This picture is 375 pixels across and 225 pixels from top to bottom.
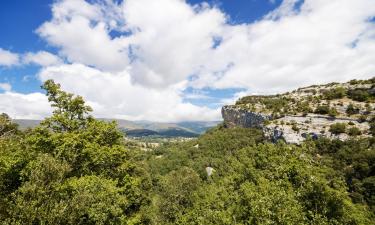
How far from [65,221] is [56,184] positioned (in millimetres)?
2755

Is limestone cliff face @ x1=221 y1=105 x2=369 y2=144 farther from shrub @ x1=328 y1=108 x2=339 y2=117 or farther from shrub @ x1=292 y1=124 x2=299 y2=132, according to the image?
shrub @ x1=328 y1=108 x2=339 y2=117

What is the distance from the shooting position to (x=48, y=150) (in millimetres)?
32781

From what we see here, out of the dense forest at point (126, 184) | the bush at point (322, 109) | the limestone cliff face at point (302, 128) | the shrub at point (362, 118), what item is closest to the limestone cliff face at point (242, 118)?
the limestone cliff face at point (302, 128)

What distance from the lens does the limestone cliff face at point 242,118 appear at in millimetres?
115250

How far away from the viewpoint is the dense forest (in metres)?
20.5

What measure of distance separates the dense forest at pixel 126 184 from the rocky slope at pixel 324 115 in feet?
29.5

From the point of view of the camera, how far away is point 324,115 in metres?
89.2

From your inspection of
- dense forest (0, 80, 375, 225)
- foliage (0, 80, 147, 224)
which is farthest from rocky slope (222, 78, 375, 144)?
foliage (0, 80, 147, 224)

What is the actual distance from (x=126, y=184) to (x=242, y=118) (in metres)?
104

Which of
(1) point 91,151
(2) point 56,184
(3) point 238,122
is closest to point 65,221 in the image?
(2) point 56,184

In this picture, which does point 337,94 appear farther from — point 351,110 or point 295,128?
point 295,128

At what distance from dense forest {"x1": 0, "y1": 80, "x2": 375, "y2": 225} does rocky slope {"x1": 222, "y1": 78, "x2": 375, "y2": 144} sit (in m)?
8.98

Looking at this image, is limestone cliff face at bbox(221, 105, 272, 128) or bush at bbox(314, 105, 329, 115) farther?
limestone cliff face at bbox(221, 105, 272, 128)

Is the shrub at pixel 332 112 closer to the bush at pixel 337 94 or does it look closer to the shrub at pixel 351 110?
the shrub at pixel 351 110
